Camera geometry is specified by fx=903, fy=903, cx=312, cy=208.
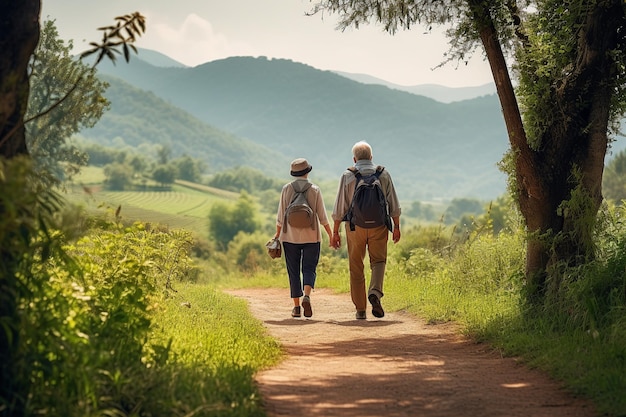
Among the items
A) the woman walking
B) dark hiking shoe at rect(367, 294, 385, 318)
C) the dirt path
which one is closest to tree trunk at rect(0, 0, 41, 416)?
the dirt path

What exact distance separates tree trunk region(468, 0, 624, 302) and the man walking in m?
1.86

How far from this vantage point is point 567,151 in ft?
35.3

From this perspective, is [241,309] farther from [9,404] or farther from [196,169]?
[196,169]

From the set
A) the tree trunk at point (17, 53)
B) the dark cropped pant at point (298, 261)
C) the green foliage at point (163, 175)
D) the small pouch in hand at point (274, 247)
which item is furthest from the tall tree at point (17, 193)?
the green foliage at point (163, 175)

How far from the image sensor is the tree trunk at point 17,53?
5.62 m

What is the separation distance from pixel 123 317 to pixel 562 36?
6857 mm

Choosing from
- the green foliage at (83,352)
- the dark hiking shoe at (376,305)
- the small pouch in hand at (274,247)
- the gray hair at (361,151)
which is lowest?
the dark hiking shoe at (376,305)

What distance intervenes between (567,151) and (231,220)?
383 ft

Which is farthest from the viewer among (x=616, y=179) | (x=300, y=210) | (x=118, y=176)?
(x=118, y=176)

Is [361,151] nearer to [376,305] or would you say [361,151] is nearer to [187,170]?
[376,305]

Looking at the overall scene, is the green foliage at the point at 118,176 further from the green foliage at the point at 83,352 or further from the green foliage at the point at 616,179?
the green foliage at the point at 83,352

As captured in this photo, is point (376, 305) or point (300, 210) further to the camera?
point (300, 210)

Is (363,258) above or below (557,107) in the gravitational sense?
below

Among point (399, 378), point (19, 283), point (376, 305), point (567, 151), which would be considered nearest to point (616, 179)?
point (376, 305)
